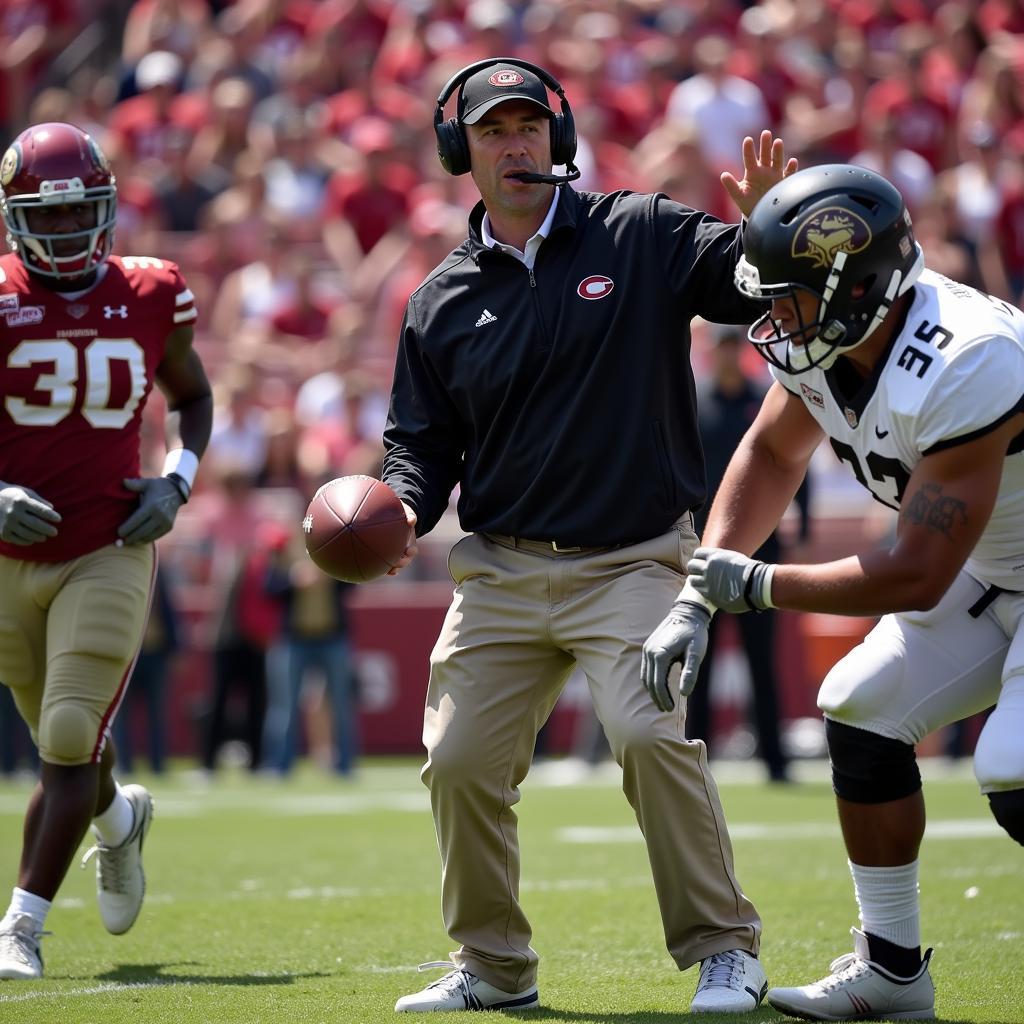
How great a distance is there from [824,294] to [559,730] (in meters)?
8.18

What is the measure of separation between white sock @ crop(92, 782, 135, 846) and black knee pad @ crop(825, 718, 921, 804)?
235 centimetres

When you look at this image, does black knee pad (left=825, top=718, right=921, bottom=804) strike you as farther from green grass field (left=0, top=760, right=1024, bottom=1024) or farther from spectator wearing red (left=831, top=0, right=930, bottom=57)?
spectator wearing red (left=831, top=0, right=930, bottom=57)

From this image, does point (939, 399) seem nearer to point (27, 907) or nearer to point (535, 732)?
point (535, 732)

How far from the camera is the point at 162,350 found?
17.6 feet

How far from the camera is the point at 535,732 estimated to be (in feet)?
14.7

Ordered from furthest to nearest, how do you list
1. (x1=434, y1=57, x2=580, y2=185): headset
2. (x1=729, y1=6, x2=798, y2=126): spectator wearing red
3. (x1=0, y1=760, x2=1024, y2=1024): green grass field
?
(x1=729, y1=6, x2=798, y2=126): spectator wearing red < (x1=434, y1=57, x2=580, y2=185): headset < (x1=0, y1=760, x2=1024, y2=1024): green grass field

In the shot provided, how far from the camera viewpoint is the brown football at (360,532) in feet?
14.4

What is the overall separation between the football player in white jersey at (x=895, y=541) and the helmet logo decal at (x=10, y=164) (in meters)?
2.28

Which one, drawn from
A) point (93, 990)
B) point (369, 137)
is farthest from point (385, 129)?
point (93, 990)

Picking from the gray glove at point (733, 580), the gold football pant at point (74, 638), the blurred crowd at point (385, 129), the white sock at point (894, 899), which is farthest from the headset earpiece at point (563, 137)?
the blurred crowd at point (385, 129)

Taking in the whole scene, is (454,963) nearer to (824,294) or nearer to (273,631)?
(824,294)

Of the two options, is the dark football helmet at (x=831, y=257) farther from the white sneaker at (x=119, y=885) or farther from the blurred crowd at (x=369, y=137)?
the blurred crowd at (x=369, y=137)

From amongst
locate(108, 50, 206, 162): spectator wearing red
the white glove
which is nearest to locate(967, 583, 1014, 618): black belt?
the white glove

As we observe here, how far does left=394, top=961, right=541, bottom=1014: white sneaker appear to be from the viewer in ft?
13.8
